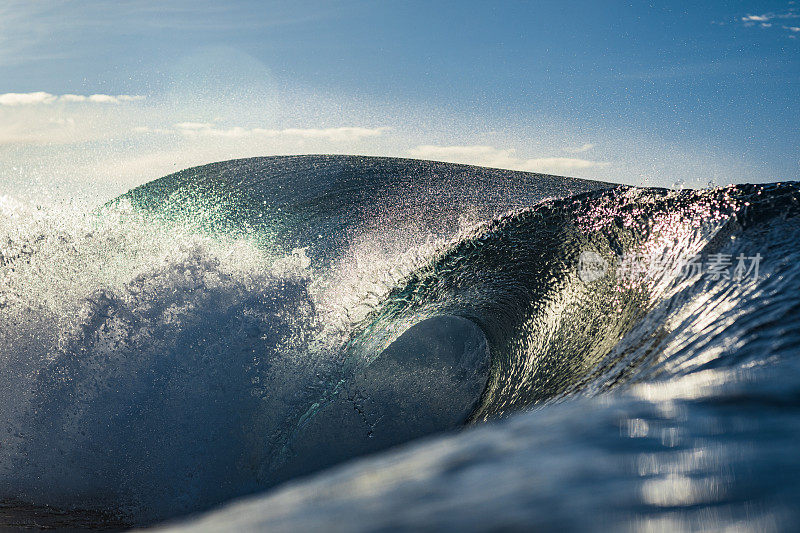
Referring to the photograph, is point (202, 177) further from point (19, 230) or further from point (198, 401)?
point (198, 401)

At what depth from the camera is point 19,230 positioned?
9.86 ft

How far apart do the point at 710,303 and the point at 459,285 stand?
1.20 meters

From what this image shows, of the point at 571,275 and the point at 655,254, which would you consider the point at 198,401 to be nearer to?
the point at 571,275

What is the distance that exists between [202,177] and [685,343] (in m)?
3.32

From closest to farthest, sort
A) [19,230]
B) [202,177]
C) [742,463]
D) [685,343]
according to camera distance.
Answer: [742,463] < [685,343] < [19,230] < [202,177]

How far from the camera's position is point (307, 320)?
2635mm

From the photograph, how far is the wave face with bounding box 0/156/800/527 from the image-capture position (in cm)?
222

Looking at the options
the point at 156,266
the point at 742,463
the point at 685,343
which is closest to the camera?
the point at 742,463

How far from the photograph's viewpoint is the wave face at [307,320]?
2221mm

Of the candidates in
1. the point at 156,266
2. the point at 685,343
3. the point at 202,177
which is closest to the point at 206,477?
the point at 156,266

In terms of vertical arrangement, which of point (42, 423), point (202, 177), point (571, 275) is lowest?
point (42, 423)

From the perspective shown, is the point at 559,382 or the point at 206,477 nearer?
the point at 559,382

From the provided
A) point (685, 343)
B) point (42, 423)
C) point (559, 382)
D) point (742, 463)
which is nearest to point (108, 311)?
point (42, 423)

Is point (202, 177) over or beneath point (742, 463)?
over
